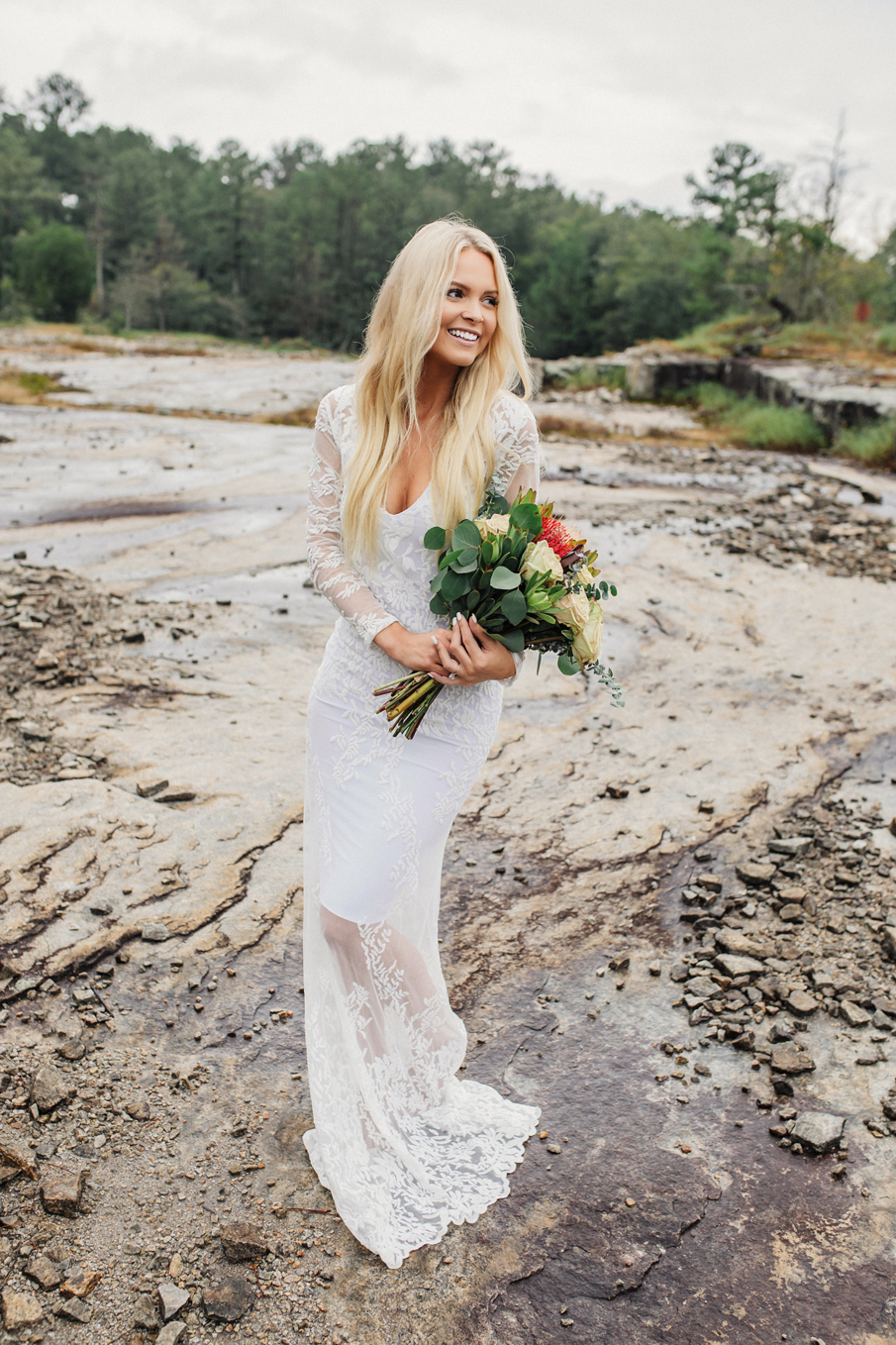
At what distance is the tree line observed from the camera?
43344 mm

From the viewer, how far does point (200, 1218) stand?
2504mm

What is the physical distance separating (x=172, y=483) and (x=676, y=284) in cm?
3874

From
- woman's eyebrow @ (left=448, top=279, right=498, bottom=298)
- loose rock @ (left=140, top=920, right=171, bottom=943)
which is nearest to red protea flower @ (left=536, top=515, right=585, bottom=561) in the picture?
woman's eyebrow @ (left=448, top=279, right=498, bottom=298)

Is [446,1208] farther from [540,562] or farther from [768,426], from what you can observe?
[768,426]

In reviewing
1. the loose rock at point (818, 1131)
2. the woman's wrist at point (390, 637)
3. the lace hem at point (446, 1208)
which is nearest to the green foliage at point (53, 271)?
the woman's wrist at point (390, 637)

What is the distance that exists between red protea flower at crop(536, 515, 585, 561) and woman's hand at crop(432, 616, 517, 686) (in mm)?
278

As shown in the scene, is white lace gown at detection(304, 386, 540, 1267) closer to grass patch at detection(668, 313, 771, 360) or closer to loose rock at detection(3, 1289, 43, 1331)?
loose rock at detection(3, 1289, 43, 1331)

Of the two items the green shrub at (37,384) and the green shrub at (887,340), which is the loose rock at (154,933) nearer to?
the green shrub at (37,384)

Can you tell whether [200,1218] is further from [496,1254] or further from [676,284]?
[676,284]

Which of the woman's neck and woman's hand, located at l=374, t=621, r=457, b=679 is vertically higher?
the woman's neck

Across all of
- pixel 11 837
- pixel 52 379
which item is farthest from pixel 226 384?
pixel 11 837

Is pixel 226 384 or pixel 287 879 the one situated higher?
pixel 226 384

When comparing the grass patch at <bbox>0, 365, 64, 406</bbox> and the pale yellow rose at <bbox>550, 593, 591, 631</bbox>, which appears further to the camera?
the grass patch at <bbox>0, 365, 64, 406</bbox>

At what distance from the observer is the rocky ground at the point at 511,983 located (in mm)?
2367
